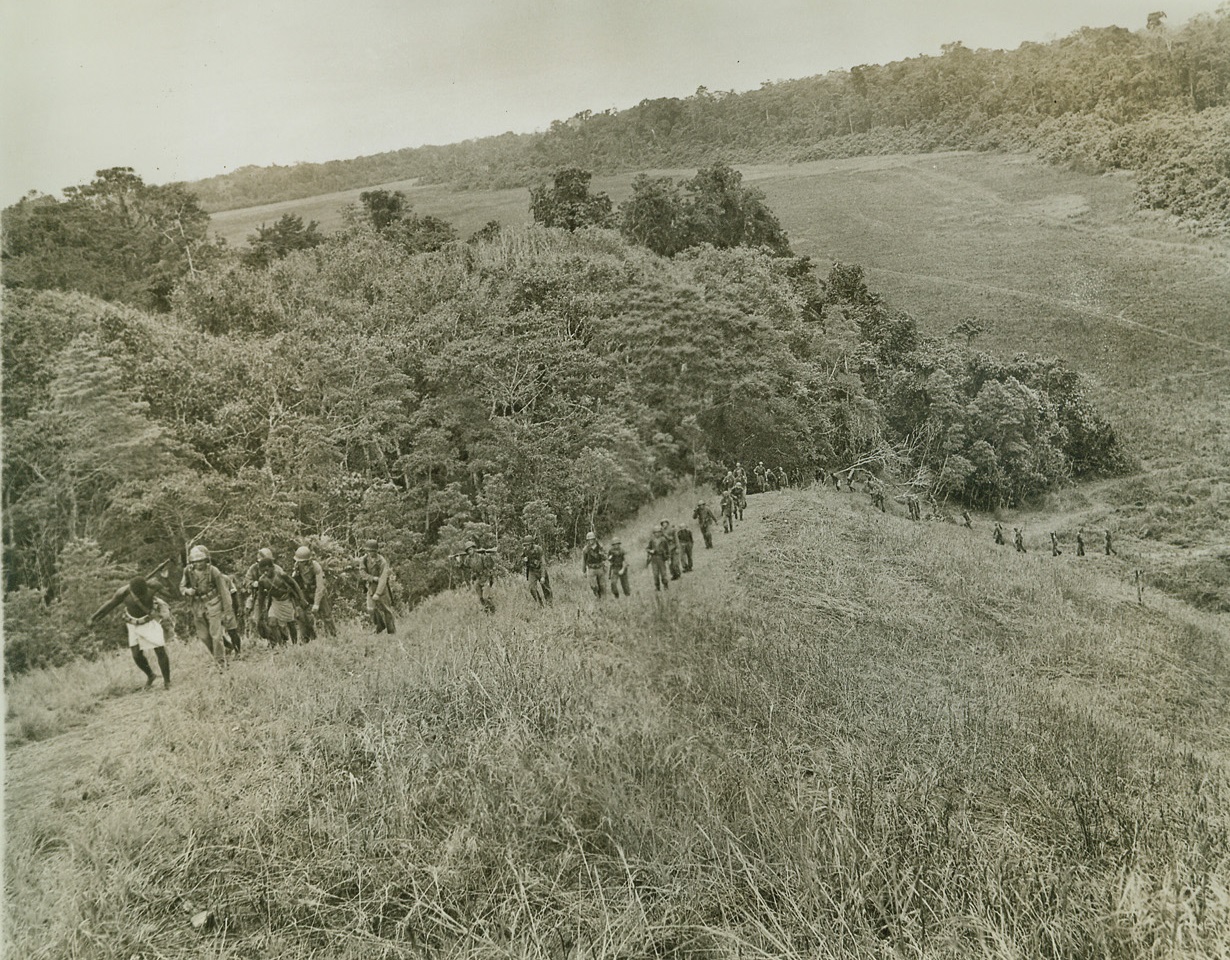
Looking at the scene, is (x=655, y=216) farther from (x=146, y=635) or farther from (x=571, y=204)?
(x=146, y=635)

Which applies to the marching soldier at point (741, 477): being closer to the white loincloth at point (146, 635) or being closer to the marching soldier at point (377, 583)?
the marching soldier at point (377, 583)

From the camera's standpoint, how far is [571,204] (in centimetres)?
545

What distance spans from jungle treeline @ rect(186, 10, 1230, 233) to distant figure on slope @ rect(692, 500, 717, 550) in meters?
2.67

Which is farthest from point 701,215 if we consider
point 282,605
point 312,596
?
point 282,605

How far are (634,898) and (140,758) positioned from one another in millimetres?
2840

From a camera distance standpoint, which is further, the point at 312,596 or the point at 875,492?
the point at 875,492

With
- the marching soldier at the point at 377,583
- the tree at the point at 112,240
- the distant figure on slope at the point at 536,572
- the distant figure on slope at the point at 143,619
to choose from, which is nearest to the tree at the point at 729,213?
the distant figure on slope at the point at 536,572

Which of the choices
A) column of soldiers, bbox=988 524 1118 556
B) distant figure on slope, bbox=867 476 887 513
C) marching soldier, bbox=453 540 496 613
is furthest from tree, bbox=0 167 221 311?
column of soldiers, bbox=988 524 1118 556

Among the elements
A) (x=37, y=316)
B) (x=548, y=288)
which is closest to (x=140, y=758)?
(x=37, y=316)

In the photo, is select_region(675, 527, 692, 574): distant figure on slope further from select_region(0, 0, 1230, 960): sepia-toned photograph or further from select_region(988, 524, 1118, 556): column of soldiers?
select_region(988, 524, 1118, 556): column of soldiers

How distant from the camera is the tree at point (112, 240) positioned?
4.31 meters

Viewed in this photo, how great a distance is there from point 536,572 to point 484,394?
1.29 m

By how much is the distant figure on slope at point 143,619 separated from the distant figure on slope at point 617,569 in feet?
8.91

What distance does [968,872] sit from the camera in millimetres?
3209
